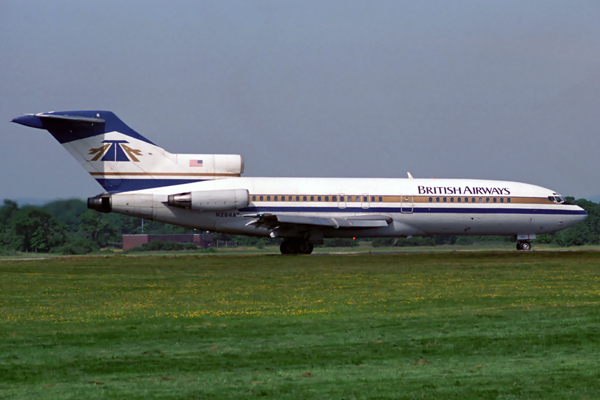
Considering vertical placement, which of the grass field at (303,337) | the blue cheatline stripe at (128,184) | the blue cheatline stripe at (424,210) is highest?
the blue cheatline stripe at (128,184)

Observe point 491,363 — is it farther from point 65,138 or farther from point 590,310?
point 65,138

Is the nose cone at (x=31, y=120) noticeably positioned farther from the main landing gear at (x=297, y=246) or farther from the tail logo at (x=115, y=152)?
the main landing gear at (x=297, y=246)

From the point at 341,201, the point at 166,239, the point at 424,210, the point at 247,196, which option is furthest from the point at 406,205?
the point at 166,239

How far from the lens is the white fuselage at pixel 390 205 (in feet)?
117

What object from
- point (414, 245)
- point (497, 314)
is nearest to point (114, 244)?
point (414, 245)

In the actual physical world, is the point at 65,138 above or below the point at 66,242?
above

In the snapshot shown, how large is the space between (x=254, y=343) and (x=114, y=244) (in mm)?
45097

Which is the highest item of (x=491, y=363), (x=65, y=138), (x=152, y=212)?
(x=65, y=138)

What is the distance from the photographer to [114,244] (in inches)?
2148

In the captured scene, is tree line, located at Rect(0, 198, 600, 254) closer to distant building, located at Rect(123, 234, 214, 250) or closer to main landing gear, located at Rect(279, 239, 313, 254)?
distant building, located at Rect(123, 234, 214, 250)

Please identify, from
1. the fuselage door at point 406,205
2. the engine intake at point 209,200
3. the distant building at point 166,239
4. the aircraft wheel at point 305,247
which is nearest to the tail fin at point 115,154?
the engine intake at point 209,200

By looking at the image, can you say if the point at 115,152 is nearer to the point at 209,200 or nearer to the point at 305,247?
the point at 209,200

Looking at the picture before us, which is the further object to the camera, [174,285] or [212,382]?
[174,285]

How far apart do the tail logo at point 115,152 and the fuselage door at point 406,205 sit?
13873mm
